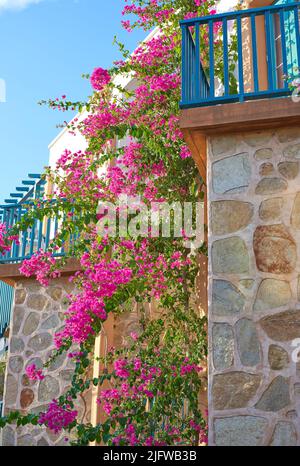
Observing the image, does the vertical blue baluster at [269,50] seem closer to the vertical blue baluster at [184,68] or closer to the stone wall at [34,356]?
the vertical blue baluster at [184,68]

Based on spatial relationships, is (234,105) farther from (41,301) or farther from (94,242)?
(41,301)

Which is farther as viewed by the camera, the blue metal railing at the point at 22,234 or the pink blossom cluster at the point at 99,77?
the blue metal railing at the point at 22,234

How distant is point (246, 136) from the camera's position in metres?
4.46

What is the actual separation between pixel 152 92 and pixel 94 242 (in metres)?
1.91

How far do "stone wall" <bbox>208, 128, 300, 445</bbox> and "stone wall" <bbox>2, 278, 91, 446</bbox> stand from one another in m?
3.69

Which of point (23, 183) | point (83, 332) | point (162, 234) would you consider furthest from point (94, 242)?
point (23, 183)

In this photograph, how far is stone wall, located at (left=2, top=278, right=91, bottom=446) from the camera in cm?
747
